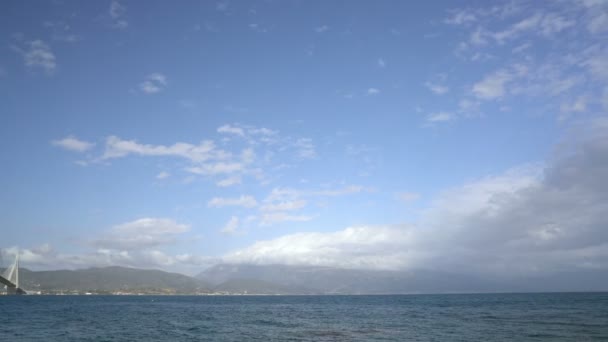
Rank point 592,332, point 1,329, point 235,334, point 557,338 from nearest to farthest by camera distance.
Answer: point 557,338, point 592,332, point 235,334, point 1,329

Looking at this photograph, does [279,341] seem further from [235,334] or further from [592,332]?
[592,332]

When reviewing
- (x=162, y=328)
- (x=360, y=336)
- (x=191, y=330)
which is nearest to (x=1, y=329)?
(x=162, y=328)

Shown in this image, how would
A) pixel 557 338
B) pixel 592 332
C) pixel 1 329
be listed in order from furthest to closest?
pixel 1 329 < pixel 592 332 < pixel 557 338

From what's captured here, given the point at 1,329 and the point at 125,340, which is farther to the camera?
the point at 1,329

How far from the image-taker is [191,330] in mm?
61969

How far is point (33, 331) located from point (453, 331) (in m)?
60.5

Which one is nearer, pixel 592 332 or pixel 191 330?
pixel 592 332

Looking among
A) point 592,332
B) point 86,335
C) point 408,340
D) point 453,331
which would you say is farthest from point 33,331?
point 592,332

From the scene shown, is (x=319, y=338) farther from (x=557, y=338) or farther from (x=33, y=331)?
(x=33, y=331)

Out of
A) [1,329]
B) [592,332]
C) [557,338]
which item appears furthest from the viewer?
[1,329]

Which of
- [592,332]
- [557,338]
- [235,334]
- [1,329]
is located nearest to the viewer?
[557,338]

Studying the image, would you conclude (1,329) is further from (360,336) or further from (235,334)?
(360,336)

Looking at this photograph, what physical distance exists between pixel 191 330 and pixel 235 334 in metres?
9.22

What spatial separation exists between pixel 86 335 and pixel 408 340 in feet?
138
